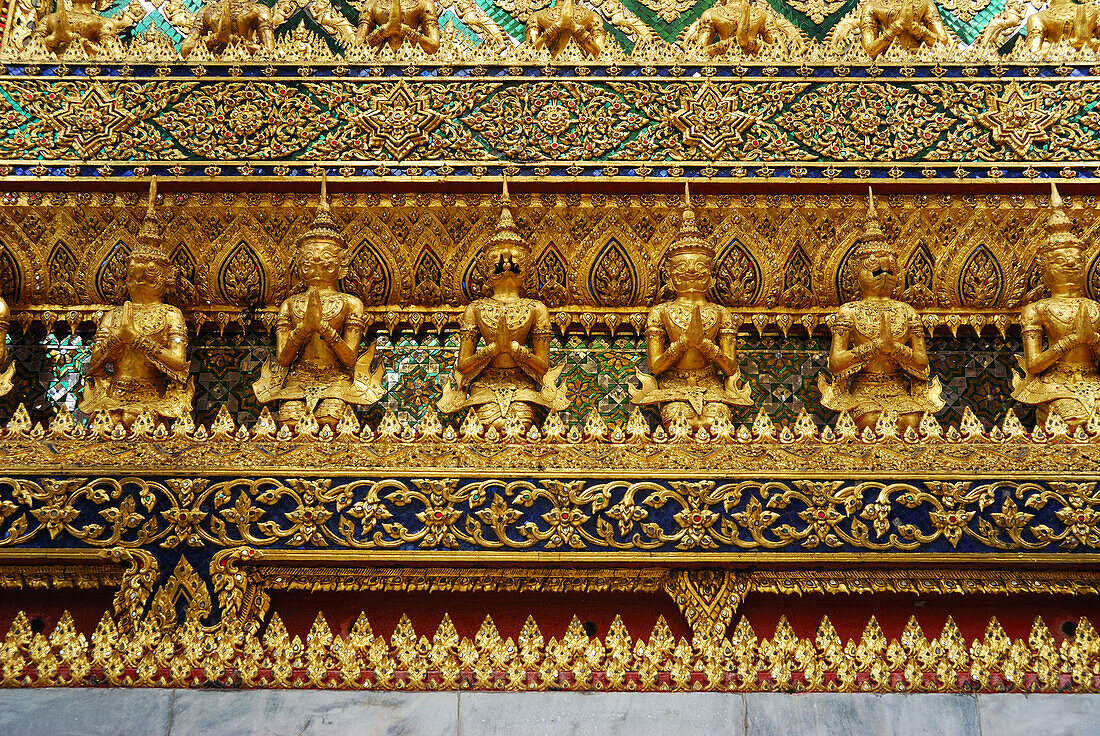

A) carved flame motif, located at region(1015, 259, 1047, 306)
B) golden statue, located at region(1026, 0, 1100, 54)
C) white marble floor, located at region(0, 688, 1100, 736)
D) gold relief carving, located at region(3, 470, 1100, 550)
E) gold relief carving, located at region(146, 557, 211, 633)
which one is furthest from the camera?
golden statue, located at region(1026, 0, 1100, 54)

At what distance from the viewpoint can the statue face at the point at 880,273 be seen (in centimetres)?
603

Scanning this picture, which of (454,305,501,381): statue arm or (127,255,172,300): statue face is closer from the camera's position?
(454,305,501,381): statue arm

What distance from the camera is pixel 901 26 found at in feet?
22.9

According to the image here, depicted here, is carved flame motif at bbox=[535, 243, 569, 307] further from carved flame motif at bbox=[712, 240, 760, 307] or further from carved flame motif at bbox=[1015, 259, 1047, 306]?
carved flame motif at bbox=[1015, 259, 1047, 306]

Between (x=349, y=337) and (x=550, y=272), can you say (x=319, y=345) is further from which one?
(x=550, y=272)

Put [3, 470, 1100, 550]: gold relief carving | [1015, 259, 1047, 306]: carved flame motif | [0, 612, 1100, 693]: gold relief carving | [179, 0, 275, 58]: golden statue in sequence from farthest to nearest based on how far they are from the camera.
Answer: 1. [179, 0, 275, 58]: golden statue
2. [1015, 259, 1047, 306]: carved flame motif
3. [3, 470, 1100, 550]: gold relief carving
4. [0, 612, 1100, 693]: gold relief carving

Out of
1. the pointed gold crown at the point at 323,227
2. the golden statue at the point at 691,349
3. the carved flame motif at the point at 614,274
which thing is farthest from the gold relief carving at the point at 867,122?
the pointed gold crown at the point at 323,227

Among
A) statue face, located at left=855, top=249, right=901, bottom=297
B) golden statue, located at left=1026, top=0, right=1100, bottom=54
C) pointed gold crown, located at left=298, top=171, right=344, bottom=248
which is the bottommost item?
statue face, located at left=855, top=249, right=901, bottom=297

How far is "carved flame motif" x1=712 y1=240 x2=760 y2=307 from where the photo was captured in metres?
6.59

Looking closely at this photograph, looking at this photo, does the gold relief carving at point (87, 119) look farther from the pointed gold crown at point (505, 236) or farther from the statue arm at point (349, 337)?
the pointed gold crown at point (505, 236)

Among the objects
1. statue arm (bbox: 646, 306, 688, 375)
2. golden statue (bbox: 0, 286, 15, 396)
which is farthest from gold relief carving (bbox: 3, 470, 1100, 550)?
golden statue (bbox: 0, 286, 15, 396)

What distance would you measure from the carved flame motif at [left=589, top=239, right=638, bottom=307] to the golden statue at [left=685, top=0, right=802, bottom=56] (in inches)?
61.4

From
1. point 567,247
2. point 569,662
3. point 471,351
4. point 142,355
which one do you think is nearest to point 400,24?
point 567,247

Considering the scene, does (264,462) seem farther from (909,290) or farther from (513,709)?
(909,290)
